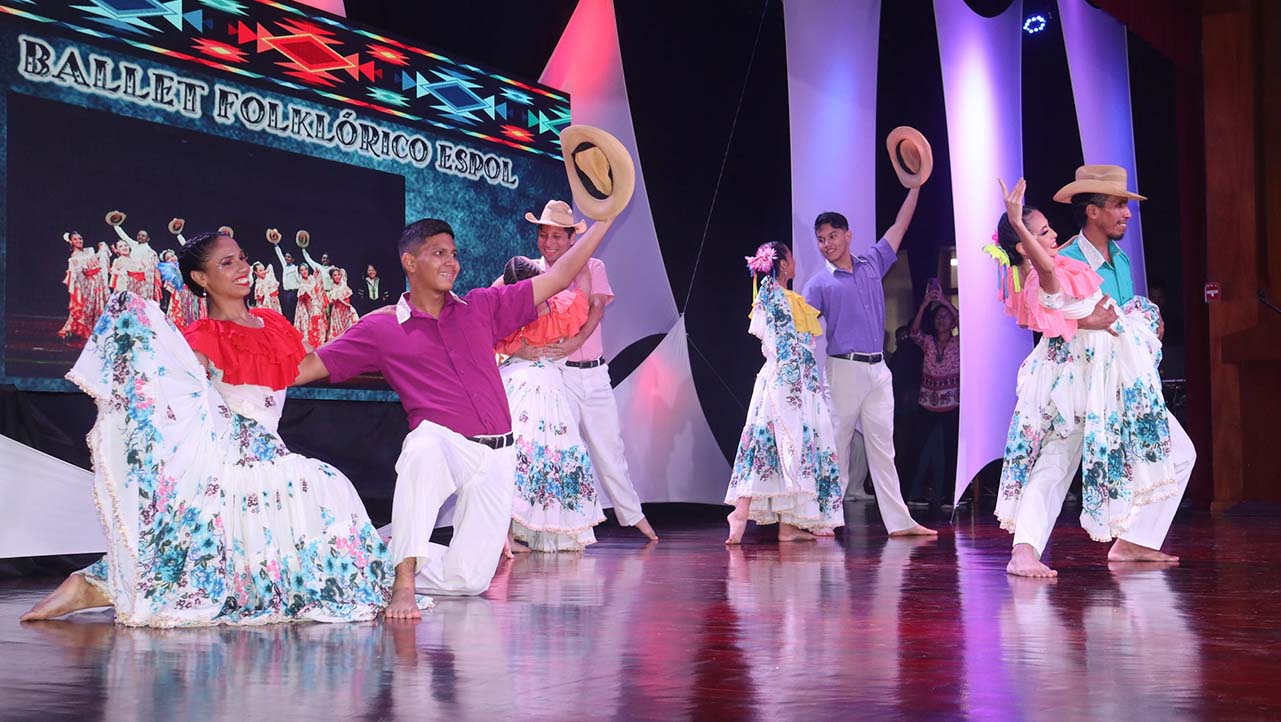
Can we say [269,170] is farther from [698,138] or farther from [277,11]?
[698,138]

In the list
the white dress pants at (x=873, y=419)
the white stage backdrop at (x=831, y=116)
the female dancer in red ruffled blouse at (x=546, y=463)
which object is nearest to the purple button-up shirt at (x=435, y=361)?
the female dancer in red ruffled blouse at (x=546, y=463)

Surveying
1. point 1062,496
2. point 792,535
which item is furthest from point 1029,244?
point 792,535

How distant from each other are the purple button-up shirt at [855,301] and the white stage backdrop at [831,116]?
1.10m

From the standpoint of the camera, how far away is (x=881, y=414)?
21.6 ft

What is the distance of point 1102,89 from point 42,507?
6.73 meters

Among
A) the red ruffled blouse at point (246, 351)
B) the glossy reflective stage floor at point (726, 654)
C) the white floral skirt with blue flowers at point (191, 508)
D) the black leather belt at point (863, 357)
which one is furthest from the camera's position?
the black leather belt at point (863, 357)

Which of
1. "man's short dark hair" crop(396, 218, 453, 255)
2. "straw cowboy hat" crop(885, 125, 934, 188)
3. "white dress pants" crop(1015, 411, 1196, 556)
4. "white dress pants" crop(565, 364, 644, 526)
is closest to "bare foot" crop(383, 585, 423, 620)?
"man's short dark hair" crop(396, 218, 453, 255)

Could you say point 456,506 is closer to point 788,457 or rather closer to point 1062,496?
point 1062,496

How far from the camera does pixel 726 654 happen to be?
2.72 m

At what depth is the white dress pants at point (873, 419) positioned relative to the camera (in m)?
6.50

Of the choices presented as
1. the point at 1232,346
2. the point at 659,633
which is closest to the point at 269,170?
the point at 659,633

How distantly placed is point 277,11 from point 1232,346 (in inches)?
257

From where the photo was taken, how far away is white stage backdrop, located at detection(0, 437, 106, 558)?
4.76 meters

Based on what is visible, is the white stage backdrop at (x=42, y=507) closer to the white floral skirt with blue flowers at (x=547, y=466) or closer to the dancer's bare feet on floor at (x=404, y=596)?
the white floral skirt with blue flowers at (x=547, y=466)
